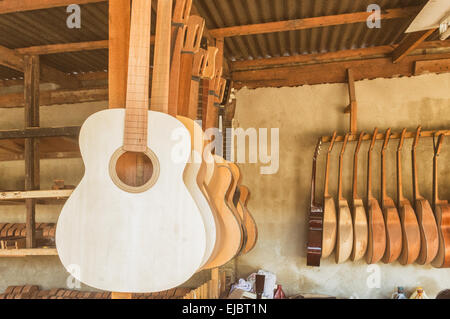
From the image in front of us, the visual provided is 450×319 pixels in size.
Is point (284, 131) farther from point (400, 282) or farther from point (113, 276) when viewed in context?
point (113, 276)

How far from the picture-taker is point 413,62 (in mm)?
4246

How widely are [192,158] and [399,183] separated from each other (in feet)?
10.5

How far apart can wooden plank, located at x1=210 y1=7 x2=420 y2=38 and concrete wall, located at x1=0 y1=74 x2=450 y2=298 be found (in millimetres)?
1111

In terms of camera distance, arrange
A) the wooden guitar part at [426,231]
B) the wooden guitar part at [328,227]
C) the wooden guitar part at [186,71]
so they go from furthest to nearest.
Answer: the wooden guitar part at [328,227], the wooden guitar part at [426,231], the wooden guitar part at [186,71]

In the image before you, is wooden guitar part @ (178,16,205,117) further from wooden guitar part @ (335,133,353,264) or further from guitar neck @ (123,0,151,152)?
wooden guitar part @ (335,133,353,264)

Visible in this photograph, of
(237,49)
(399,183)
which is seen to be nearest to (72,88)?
(237,49)

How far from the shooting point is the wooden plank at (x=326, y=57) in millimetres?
4152

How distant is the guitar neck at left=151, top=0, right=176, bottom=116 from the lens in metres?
1.37

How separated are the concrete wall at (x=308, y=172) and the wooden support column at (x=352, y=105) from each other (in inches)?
5.3

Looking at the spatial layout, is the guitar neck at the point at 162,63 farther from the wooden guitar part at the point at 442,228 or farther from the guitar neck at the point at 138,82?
the wooden guitar part at the point at 442,228

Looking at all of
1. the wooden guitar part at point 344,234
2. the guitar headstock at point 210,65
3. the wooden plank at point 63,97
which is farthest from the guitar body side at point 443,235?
the wooden plank at point 63,97

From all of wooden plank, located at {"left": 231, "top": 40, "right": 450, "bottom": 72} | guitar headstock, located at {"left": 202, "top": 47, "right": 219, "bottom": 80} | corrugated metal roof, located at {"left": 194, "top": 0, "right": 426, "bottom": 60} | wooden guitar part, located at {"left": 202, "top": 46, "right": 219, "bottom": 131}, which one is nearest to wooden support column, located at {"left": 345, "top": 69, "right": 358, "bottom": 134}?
wooden plank, located at {"left": 231, "top": 40, "right": 450, "bottom": 72}

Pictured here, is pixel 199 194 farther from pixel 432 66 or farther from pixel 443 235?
pixel 432 66

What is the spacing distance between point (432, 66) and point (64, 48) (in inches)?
155
